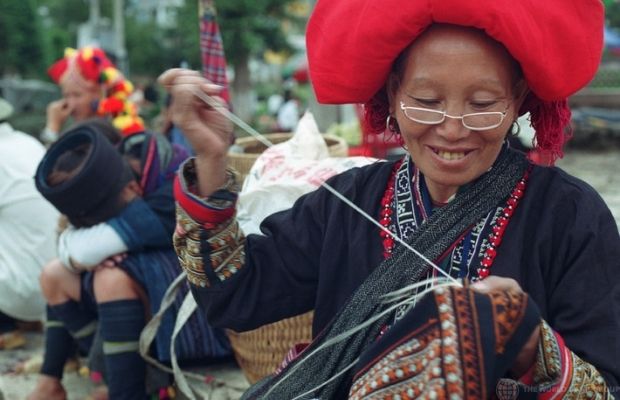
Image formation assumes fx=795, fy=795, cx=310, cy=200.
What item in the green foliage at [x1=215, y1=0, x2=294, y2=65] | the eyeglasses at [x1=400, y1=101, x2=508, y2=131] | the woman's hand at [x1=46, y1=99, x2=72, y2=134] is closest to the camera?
the eyeglasses at [x1=400, y1=101, x2=508, y2=131]

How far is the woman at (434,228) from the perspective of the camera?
153 centimetres

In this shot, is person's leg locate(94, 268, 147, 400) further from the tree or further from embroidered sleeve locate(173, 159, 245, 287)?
the tree

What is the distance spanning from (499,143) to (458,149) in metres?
0.11

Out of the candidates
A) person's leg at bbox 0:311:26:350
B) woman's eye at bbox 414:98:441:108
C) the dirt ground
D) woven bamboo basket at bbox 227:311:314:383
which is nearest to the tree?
person's leg at bbox 0:311:26:350

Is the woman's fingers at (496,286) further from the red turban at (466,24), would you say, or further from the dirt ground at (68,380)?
the dirt ground at (68,380)

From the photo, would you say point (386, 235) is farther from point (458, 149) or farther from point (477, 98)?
point (477, 98)

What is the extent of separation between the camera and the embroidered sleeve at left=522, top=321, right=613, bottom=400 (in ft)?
5.09

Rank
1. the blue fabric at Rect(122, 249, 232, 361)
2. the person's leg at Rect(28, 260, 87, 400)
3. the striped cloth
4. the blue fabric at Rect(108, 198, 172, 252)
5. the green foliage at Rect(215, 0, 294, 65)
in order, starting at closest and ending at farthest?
the blue fabric at Rect(122, 249, 232, 361), the blue fabric at Rect(108, 198, 172, 252), the person's leg at Rect(28, 260, 87, 400), the striped cloth, the green foliage at Rect(215, 0, 294, 65)

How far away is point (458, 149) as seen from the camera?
1.77m

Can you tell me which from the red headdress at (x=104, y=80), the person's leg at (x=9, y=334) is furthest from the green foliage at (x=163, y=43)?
the person's leg at (x=9, y=334)

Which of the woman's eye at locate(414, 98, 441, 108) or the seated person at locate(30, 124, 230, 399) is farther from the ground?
the woman's eye at locate(414, 98, 441, 108)

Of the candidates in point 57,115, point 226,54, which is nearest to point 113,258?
point 57,115

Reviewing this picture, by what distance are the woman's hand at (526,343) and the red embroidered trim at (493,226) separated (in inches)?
9.3

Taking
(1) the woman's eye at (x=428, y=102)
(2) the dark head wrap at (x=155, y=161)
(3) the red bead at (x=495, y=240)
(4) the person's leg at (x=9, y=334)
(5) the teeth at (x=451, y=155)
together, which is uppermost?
(1) the woman's eye at (x=428, y=102)
